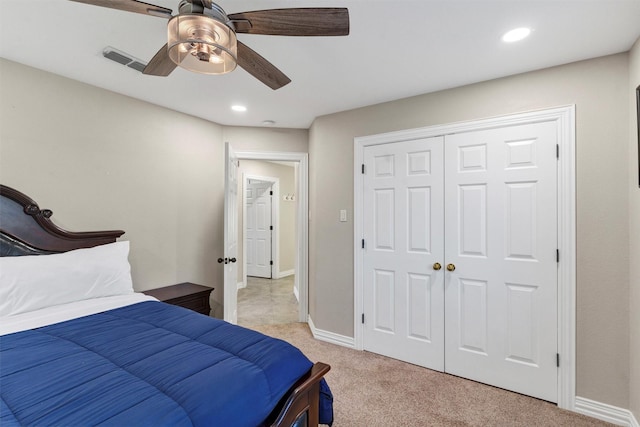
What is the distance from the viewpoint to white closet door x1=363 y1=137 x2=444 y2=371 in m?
2.56

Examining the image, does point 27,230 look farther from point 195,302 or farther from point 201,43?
point 201,43

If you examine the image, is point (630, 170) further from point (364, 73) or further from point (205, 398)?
point (205, 398)

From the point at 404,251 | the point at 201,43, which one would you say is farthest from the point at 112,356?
the point at 404,251

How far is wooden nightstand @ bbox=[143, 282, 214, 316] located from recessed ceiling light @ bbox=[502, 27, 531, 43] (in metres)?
3.06

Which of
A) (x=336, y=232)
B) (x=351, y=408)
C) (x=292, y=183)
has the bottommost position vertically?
(x=351, y=408)

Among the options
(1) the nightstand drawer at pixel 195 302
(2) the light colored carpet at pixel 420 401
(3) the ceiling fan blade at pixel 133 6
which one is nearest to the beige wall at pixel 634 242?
(2) the light colored carpet at pixel 420 401

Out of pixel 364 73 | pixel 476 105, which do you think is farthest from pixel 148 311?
pixel 476 105

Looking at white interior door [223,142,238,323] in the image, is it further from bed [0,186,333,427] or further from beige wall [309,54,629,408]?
beige wall [309,54,629,408]

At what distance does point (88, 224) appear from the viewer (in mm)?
2486

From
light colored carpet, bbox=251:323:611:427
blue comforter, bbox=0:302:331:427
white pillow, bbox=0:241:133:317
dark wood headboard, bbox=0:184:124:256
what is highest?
dark wood headboard, bbox=0:184:124:256

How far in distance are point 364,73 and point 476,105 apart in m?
0.96

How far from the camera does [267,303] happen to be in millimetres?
4492

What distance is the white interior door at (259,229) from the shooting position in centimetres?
611

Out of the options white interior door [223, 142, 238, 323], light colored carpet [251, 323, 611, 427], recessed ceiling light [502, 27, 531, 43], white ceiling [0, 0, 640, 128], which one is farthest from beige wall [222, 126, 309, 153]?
light colored carpet [251, 323, 611, 427]
